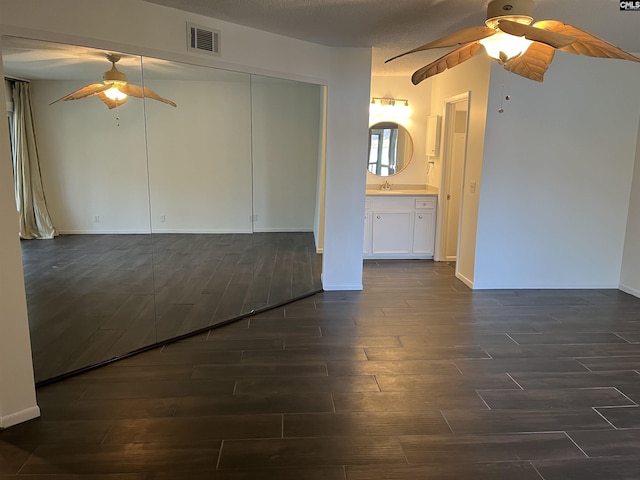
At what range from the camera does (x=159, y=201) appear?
3.79 meters

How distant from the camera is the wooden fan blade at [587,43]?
2619mm

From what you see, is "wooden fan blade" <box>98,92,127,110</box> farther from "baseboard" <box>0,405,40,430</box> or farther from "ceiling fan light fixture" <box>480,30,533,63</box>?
"ceiling fan light fixture" <box>480,30,533,63</box>

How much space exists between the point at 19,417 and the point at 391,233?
4.88 metres

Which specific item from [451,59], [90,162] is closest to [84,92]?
[90,162]

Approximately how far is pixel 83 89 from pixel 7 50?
594 mm

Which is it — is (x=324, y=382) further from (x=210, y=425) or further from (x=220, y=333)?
(x=220, y=333)

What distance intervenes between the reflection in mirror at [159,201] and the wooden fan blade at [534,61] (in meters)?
2.15

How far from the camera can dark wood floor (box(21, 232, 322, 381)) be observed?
326 centimetres

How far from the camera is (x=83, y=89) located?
3156 mm

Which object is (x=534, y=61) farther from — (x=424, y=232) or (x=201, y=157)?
(x=424, y=232)

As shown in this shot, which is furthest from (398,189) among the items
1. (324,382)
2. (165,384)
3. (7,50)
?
(7,50)

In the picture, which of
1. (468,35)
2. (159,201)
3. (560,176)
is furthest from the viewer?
(560,176)

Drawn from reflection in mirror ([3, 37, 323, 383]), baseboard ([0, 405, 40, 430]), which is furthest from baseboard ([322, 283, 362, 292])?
baseboard ([0, 405, 40, 430])

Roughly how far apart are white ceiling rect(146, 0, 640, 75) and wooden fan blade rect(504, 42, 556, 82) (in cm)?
52
